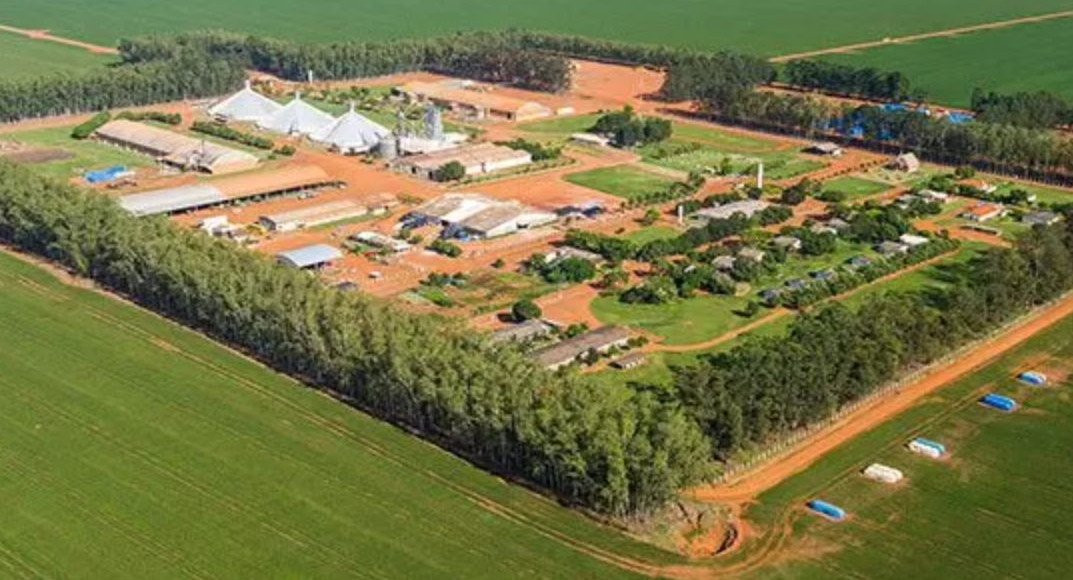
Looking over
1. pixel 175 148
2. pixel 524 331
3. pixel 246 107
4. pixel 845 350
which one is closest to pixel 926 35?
pixel 246 107

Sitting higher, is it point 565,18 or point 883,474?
point 565,18

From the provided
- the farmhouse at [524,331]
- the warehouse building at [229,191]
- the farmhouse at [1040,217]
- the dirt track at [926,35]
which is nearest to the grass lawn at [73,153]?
the warehouse building at [229,191]

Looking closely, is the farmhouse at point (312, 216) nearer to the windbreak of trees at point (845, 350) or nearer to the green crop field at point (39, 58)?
the windbreak of trees at point (845, 350)

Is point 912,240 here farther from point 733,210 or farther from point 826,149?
point 826,149

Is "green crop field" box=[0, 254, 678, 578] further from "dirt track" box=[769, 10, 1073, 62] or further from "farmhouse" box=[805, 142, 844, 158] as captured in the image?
"dirt track" box=[769, 10, 1073, 62]

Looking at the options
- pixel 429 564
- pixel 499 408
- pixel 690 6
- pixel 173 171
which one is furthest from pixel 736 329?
pixel 690 6

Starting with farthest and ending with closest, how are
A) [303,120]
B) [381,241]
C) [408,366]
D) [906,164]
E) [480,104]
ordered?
[480,104] < [303,120] < [906,164] < [381,241] < [408,366]

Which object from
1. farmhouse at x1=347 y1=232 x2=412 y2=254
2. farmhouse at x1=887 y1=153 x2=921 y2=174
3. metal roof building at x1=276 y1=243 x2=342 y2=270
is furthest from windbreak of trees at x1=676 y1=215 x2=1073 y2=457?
farmhouse at x1=887 y1=153 x2=921 y2=174
